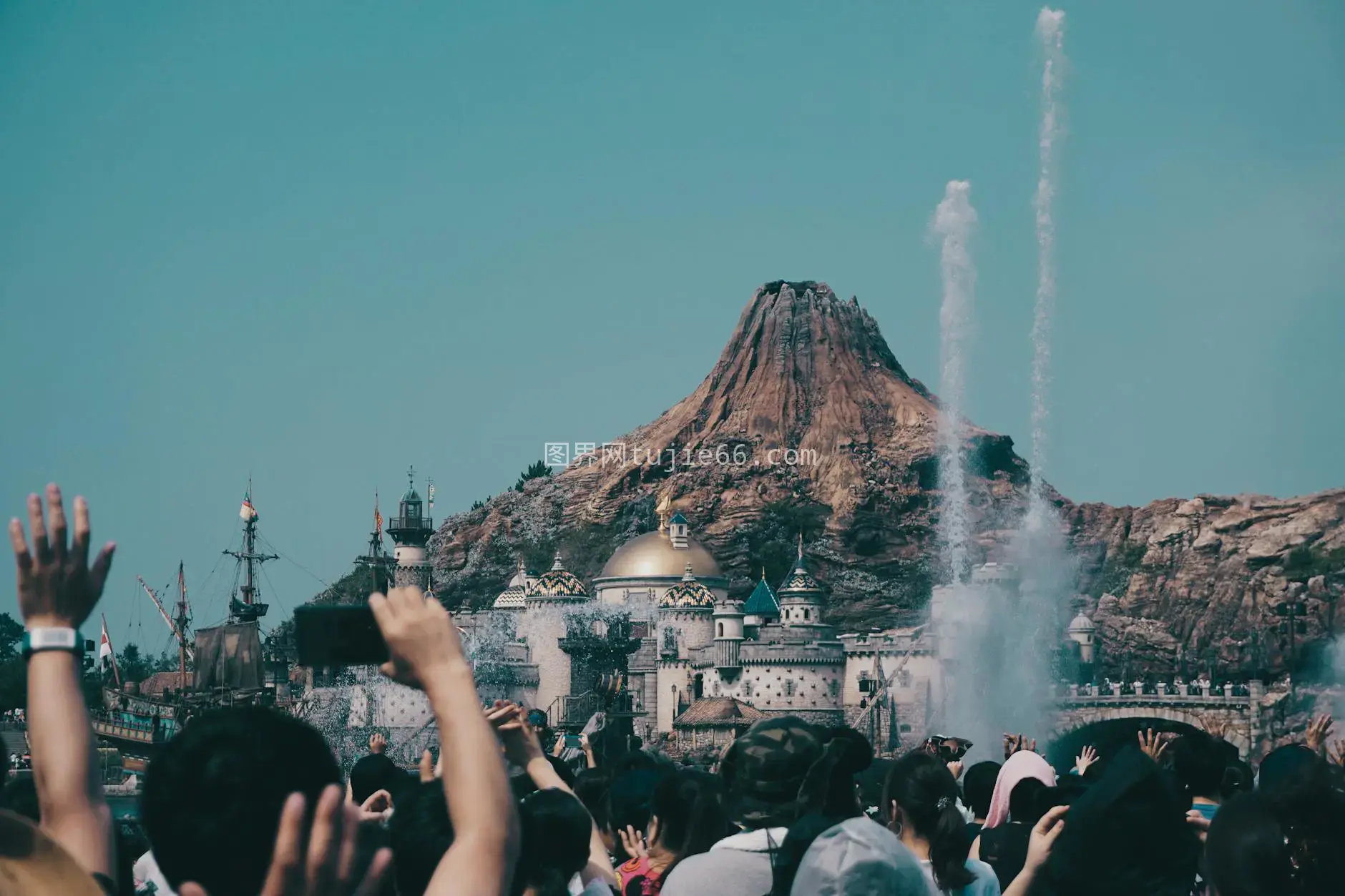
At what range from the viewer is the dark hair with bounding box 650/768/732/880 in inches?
279

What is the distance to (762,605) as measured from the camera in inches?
3305

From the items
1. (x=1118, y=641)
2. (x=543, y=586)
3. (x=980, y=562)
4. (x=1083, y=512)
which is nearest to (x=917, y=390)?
(x=1083, y=512)

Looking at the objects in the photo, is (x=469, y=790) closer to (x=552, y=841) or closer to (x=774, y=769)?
(x=552, y=841)

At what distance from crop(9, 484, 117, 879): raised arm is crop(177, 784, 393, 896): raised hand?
3.46ft

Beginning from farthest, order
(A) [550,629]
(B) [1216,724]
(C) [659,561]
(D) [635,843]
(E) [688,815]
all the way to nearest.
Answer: (C) [659,561] < (A) [550,629] < (B) [1216,724] < (D) [635,843] < (E) [688,815]

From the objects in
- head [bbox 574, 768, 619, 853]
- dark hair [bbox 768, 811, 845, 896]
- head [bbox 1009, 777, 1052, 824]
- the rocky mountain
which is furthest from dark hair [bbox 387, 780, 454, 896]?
the rocky mountain

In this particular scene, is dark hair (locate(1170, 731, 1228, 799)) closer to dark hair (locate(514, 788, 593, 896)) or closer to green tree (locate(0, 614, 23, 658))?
dark hair (locate(514, 788, 593, 896))

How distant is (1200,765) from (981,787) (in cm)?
197

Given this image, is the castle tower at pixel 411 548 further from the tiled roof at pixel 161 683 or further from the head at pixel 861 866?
the head at pixel 861 866

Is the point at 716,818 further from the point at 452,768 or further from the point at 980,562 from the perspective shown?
the point at 980,562

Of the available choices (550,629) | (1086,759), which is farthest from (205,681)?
(1086,759)

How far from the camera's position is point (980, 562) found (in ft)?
380

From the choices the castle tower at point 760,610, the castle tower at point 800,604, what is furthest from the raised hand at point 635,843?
the castle tower at point 760,610

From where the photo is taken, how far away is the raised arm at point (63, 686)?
13.2 ft
